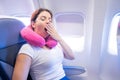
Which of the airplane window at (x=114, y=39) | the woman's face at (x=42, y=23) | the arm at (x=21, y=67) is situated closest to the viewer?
the arm at (x=21, y=67)

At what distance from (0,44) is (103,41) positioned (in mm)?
1144

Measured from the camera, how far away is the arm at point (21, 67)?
122cm

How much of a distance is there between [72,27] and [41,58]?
793 millimetres

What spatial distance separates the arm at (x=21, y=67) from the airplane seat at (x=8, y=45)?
0.32 feet

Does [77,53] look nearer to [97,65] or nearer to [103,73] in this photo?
[97,65]

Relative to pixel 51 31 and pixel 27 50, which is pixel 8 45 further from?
pixel 51 31

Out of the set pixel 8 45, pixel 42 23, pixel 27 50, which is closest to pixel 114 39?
pixel 42 23

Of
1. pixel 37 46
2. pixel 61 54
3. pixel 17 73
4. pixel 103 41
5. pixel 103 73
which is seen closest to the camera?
pixel 17 73

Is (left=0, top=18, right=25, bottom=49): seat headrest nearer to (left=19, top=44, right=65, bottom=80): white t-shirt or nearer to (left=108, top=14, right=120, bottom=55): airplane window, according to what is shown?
(left=19, top=44, right=65, bottom=80): white t-shirt

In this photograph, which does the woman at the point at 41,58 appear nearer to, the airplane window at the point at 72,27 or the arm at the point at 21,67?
the arm at the point at 21,67

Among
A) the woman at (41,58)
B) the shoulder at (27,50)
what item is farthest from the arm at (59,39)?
the shoulder at (27,50)

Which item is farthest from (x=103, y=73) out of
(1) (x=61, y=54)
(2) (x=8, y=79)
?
(2) (x=8, y=79)

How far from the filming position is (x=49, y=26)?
144 cm

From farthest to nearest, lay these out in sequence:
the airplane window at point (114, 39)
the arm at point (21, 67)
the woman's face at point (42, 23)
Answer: the airplane window at point (114, 39), the woman's face at point (42, 23), the arm at point (21, 67)
